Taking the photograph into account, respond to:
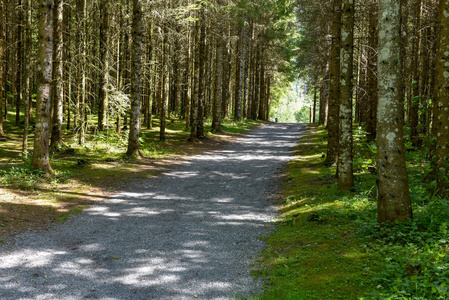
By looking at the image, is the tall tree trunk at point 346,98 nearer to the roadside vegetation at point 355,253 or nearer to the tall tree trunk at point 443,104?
the roadside vegetation at point 355,253

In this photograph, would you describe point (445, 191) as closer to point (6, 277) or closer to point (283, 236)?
point (283, 236)

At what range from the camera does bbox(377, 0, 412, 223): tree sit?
5.39 meters

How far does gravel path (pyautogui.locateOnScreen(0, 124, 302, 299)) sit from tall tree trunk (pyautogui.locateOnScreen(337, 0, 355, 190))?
89.3 inches

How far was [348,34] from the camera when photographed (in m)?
8.73

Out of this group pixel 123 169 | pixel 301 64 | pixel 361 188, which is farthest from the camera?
pixel 301 64

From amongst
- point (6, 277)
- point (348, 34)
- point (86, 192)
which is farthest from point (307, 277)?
point (86, 192)

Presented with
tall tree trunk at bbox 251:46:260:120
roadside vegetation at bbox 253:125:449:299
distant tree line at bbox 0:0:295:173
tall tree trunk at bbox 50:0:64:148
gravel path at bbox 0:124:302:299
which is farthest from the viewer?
tall tree trunk at bbox 251:46:260:120

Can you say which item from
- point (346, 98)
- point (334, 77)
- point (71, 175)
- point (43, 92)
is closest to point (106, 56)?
point (43, 92)

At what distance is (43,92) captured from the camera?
33.9ft

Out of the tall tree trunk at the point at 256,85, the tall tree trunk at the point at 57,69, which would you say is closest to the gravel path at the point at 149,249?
the tall tree trunk at the point at 57,69

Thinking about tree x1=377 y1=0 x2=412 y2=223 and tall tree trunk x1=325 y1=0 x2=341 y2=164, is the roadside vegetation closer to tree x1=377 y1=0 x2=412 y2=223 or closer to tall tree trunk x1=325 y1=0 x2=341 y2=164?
tree x1=377 y1=0 x2=412 y2=223

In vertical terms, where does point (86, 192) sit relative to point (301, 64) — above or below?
below

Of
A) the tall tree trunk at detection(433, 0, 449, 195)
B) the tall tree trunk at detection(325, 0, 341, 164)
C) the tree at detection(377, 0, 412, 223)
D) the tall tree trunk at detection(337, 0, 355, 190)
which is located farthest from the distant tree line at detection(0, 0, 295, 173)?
the tall tree trunk at detection(433, 0, 449, 195)

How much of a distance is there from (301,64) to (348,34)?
2896 cm
